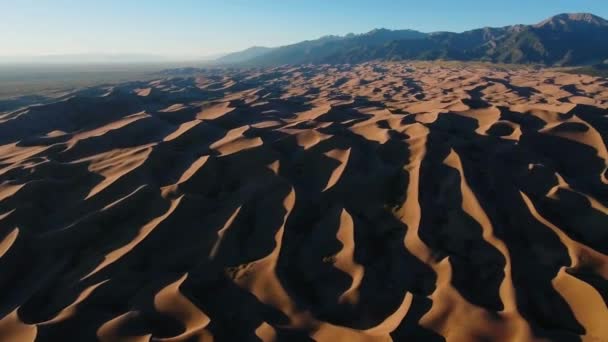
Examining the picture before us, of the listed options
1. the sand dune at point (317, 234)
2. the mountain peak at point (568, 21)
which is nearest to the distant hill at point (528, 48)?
the mountain peak at point (568, 21)

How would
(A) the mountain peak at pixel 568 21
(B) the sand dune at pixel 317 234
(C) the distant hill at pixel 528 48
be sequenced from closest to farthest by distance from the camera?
(B) the sand dune at pixel 317 234
(C) the distant hill at pixel 528 48
(A) the mountain peak at pixel 568 21

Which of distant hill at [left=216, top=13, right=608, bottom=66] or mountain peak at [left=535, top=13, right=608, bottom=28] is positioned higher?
mountain peak at [left=535, top=13, right=608, bottom=28]

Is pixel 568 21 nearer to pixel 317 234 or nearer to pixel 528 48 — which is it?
pixel 528 48

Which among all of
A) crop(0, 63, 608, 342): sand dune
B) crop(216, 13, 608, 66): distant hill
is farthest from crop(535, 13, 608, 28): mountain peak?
crop(0, 63, 608, 342): sand dune

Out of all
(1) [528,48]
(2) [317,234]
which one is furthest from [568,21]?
(2) [317,234]

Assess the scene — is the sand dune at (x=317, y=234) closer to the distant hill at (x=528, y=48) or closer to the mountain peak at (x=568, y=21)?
the distant hill at (x=528, y=48)

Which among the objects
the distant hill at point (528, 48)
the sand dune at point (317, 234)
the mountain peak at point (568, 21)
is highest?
the sand dune at point (317, 234)

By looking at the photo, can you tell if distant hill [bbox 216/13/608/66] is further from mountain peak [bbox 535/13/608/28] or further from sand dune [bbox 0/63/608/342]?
sand dune [bbox 0/63/608/342]

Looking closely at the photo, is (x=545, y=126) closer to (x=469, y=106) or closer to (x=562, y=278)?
(x=469, y=106)

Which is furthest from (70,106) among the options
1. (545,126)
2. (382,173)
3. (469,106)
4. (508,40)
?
(508,40)
